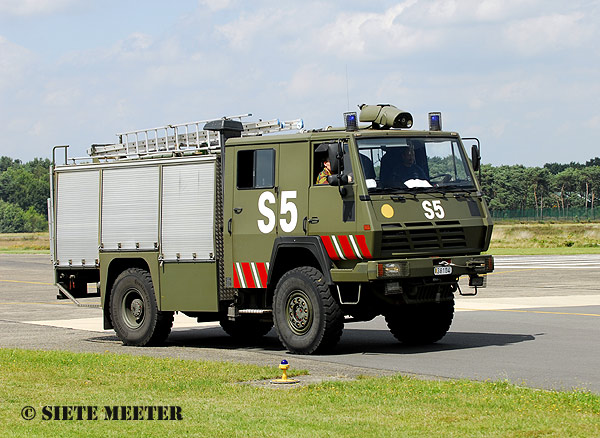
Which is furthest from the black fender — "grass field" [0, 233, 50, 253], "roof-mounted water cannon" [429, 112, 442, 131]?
"grass field" [0, 233, 50, 253]

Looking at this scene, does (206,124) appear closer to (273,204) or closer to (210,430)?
(273,204)

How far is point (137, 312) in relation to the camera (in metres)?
16.4

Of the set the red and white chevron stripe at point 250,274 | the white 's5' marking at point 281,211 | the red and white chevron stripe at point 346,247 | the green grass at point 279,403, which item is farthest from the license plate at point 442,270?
the green grass at point 279,403

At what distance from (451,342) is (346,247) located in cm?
292

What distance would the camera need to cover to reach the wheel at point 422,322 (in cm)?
1523

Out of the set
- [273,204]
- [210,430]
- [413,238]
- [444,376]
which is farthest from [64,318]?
[210,430]

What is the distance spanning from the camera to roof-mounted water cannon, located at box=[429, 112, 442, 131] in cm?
1508

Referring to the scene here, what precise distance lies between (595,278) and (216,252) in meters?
17.8

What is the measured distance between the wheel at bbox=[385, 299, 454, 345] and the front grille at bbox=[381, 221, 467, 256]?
1195 millimetres

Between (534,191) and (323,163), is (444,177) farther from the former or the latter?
(534,191)

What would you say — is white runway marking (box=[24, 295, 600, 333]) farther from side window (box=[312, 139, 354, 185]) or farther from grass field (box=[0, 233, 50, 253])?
grass field (box=[0, 233, 50, 253])

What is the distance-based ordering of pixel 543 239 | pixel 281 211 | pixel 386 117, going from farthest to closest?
pixel 543 239
pixel 386 117
pixel 281 211

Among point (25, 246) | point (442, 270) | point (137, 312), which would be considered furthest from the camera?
point (25, 246)

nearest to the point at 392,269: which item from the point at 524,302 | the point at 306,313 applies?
the point at 306,313
